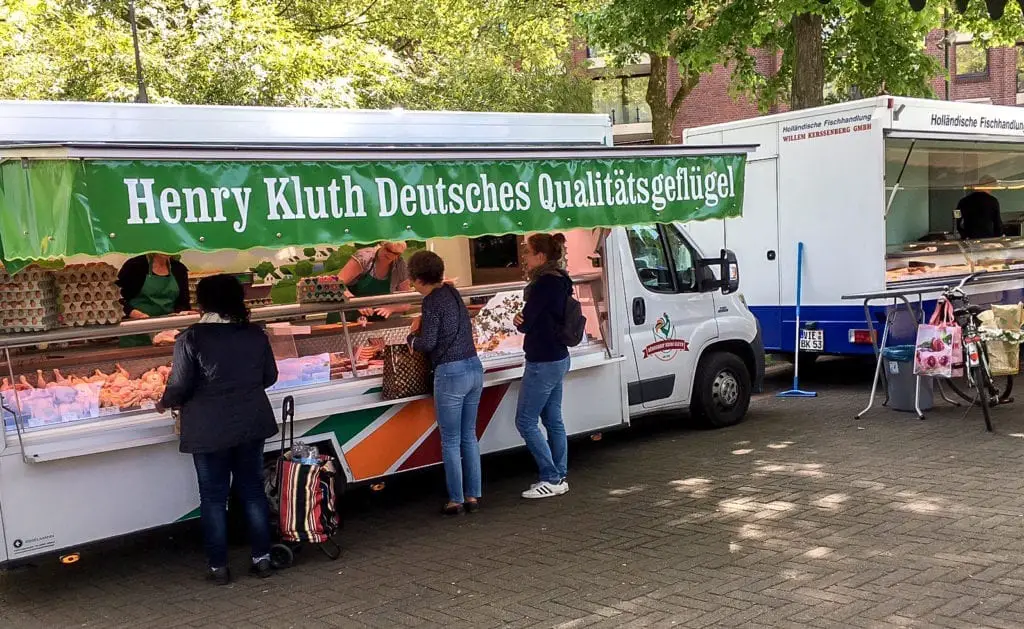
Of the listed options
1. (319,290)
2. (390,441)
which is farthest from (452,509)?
(319,290)

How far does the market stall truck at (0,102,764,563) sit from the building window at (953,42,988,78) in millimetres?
30306

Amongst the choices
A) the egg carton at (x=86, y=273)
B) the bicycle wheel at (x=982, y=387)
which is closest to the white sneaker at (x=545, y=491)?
the egg carton at (x=86, y=273)

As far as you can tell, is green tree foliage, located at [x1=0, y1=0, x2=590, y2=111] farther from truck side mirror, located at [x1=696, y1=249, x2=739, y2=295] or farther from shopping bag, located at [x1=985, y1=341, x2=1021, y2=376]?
shopping bag, located at [x1=985, y1=341, x2=1021, y2=376]

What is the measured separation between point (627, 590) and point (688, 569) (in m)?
0.44

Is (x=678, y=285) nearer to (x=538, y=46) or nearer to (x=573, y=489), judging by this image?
(x=573, y=489)

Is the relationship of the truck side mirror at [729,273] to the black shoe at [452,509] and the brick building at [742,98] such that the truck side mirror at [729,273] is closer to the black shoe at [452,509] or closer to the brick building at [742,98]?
the black shoe at [452,509]

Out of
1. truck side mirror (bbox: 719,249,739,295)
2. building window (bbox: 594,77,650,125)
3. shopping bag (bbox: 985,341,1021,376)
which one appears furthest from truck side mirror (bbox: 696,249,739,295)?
building window (bbox: 594,77,650,125)

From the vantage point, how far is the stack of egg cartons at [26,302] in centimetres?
537

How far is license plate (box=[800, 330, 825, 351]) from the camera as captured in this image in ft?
33.8

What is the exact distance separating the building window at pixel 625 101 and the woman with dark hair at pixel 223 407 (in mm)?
25894

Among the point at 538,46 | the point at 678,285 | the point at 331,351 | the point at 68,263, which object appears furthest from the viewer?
the point at 538,46

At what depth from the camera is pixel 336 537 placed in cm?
611

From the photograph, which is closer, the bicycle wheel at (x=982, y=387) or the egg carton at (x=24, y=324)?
the egg carton at (x=24, y=324)

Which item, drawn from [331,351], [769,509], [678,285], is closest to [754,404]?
[678,285]
